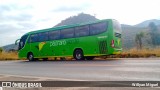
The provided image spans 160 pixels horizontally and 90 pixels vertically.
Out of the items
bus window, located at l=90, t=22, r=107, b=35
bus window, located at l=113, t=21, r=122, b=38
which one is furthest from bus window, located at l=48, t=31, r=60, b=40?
bus window, located at l=113, t=21, r=122, b=38

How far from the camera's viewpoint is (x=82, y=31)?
2325cm

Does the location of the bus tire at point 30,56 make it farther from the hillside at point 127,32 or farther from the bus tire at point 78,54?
the hillside at point 127,32

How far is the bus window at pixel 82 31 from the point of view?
901 inches

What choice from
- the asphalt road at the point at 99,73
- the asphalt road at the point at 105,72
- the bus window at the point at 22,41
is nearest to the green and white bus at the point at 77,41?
the bus window at the point at 22,41

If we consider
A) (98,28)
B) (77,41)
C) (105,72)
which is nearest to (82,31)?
(77,41)

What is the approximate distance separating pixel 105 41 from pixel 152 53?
414cm

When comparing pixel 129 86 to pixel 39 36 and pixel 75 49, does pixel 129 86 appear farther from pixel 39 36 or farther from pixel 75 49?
pixel 39 36

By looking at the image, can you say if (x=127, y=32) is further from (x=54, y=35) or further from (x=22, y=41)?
(x=54, y=35)

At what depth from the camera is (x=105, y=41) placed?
21562 mm

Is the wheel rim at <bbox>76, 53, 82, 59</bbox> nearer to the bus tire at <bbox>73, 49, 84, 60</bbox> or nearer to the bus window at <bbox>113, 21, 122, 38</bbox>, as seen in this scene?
the bus tire at <bbox>73, 49, 84, 60</bbox>

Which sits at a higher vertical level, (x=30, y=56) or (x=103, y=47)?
(x=103, y=47)

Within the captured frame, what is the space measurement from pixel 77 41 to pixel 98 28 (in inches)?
95.0

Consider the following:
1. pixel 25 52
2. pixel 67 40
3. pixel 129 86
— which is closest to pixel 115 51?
pixel 67 40

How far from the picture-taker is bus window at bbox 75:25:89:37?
2288cm
